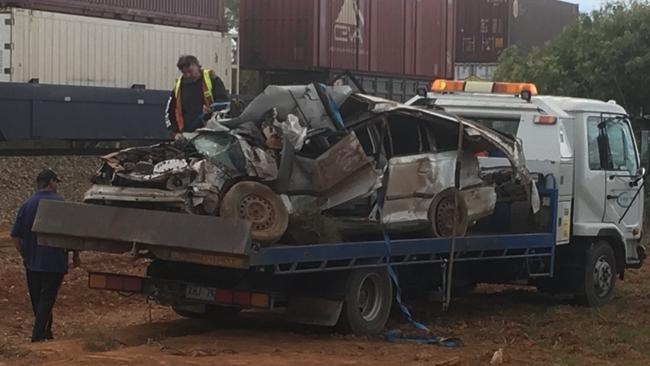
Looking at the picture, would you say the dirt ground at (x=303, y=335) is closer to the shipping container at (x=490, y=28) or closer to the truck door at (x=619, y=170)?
the truck door at (x=619, y=170)

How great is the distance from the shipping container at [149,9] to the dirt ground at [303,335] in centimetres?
812

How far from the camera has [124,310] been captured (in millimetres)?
12367

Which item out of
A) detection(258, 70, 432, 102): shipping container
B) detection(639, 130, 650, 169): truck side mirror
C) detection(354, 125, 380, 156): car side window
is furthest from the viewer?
detection(258, 70, 432, 102): shipping container

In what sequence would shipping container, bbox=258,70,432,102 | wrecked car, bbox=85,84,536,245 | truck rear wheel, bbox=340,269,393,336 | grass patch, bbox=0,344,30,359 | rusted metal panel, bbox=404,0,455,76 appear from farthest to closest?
rusted metal panel, bbox=404,0,455,76
shipping container, bbox=258,70,432,102
truck rear wheel, bbox=340,269,393,336
wrecked car, bbox=85,84,536,245
grass patch, bbox=0,344,30,359

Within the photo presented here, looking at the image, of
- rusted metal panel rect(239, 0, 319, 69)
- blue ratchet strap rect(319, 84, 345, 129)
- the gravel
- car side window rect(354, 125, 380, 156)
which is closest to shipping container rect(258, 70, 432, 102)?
rusted metal panel rect(239, 0, 319, 69)

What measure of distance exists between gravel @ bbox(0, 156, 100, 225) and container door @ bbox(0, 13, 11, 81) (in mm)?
2493

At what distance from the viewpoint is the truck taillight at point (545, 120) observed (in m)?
12.6

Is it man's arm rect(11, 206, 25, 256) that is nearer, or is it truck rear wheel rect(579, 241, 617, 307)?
man's arm rect(11, 206, 25, 256)

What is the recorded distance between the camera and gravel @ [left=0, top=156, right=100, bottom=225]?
856 inches

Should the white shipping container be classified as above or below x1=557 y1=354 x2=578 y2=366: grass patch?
above

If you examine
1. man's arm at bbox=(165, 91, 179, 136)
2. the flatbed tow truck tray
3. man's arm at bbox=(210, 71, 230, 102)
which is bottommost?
the flatbed tow truck tray

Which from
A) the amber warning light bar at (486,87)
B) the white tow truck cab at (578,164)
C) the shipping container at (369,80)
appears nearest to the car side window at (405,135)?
the white tow truck cab at (578,164)

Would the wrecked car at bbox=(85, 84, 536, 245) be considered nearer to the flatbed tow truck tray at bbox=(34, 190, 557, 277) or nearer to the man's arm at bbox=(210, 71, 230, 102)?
the flatbed tow truck tray at bbox=(34, 190, 557, 277)

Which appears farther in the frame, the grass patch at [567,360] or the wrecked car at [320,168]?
the wrecked car at [320,168]
